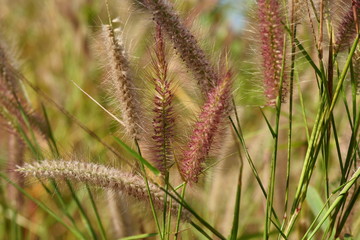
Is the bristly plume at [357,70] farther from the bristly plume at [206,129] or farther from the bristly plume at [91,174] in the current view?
the bristly plume at [91,174]

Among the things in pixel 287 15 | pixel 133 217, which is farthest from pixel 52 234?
pixel 287 15

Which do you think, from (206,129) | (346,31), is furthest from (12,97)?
(346,31)

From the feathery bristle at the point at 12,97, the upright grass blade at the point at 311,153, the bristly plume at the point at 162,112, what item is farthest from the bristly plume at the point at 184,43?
the feathery bristle at the point at 12,97

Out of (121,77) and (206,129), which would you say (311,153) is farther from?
(121,77)

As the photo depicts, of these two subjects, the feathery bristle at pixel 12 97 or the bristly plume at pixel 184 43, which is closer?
A: the bristly plume at pixel 184 43

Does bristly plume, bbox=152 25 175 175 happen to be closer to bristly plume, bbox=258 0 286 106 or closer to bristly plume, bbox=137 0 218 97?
bristly plume, bbox=137 0 218 97

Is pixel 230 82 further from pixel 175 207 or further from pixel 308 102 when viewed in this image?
pixel 308 102
